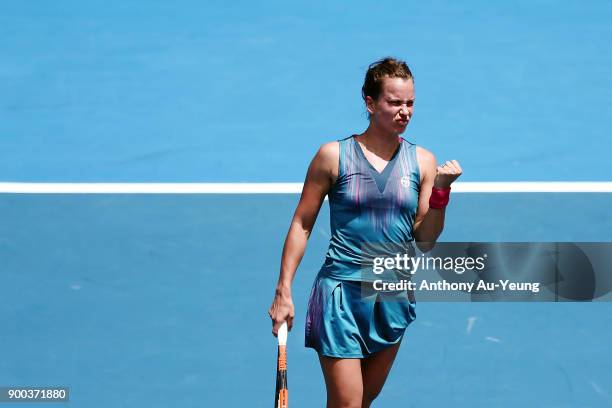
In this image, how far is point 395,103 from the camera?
456 cm

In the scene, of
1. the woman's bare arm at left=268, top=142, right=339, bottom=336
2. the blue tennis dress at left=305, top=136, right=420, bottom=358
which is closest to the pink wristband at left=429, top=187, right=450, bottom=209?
the blue tennis dress at left=305, top=136, right=420, bottom=358

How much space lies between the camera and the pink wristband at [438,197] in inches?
178

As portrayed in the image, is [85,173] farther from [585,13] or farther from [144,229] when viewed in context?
[585,13]

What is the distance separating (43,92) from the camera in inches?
368

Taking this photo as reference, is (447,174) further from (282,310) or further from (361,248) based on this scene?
(282,310)

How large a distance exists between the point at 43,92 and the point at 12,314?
108 inches

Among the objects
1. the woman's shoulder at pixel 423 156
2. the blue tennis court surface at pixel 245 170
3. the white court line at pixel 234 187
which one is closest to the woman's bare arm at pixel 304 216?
the woman's shoulder at pixel 423 156

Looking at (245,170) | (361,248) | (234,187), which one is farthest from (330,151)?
(245,170)

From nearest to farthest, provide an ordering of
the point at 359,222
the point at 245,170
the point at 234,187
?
1. the point at 359,222
2. the point at 234,187
3. the point at 245,170

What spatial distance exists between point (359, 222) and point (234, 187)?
3659 mm

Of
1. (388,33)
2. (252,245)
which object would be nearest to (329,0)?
(388,33)

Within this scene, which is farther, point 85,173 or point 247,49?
point 247,49

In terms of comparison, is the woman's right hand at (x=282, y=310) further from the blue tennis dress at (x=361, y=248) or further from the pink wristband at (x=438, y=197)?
the pink wristband at (x=438, y=197)

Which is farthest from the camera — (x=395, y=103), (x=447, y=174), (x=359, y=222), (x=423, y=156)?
(x=423, y=156)
